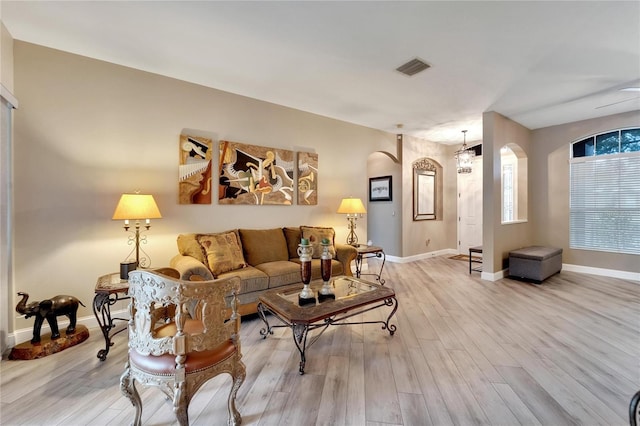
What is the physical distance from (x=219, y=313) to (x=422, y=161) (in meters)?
5.98

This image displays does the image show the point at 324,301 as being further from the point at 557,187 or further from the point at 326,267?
the point at 557,187

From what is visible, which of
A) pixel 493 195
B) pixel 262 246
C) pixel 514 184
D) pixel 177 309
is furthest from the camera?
pixel 514 184

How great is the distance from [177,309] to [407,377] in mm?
1642

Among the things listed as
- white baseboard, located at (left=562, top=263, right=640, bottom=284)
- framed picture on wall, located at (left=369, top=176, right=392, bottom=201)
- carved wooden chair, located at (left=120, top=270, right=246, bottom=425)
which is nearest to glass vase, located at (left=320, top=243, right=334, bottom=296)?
carved wooden chair, located at (left=120, top=270, right=246, bottom=425)

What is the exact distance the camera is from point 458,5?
78.0 inches

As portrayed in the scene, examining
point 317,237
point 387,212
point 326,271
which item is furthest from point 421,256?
point 326,271

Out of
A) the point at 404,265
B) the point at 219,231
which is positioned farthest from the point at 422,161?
the point at 219,231

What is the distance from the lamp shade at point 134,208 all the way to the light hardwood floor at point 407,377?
119 cm

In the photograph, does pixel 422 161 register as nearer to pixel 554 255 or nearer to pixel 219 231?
pixel 554 255

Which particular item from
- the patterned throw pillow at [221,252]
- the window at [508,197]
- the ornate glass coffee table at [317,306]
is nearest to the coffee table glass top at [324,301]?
the ornate glass coffee table at [317,306]

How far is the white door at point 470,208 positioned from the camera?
20.5ft

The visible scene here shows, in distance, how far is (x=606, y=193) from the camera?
179 inches

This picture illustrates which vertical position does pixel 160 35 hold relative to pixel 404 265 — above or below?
above

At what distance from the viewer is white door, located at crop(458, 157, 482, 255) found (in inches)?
245
